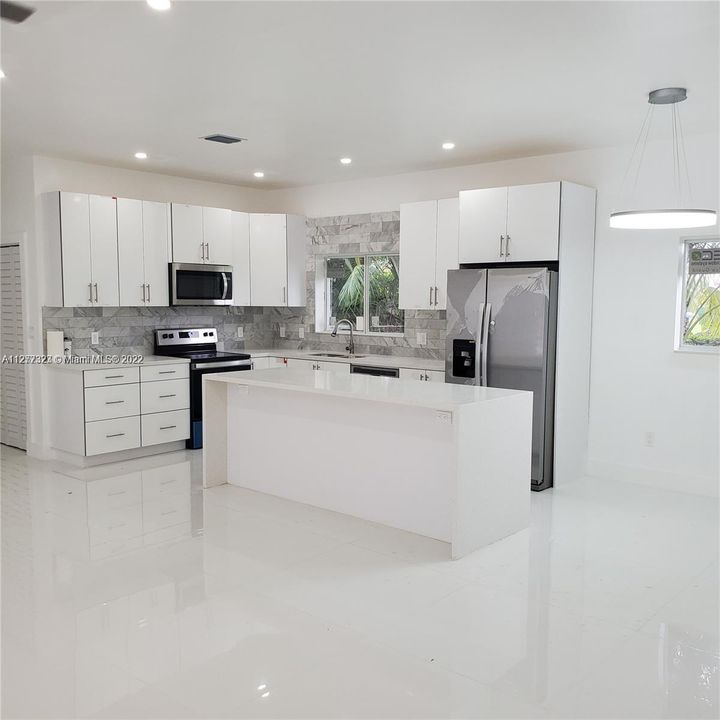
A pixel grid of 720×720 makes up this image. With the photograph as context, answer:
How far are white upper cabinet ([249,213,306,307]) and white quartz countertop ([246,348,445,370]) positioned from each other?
527 millimetres

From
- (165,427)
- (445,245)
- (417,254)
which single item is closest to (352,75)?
(445,245)

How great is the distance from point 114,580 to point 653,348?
4061mm

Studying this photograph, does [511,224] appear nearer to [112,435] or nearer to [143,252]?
[143,252]

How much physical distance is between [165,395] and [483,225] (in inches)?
124

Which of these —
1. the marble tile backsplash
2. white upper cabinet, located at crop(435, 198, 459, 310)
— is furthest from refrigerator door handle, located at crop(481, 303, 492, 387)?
the marble tile backsplash

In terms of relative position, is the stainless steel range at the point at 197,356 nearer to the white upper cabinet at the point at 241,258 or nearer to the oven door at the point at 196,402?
the oven door at the point at 196,402

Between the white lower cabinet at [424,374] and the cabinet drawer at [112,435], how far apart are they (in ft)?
7.69

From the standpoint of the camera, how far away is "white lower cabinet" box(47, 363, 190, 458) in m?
5.84

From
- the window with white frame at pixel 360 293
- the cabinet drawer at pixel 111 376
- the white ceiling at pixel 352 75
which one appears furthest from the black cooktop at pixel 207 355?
the white ceiling at pixel 352 75

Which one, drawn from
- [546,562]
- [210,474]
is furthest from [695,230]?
[210,474]

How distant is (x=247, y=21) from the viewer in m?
3.03

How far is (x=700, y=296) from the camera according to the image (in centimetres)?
519

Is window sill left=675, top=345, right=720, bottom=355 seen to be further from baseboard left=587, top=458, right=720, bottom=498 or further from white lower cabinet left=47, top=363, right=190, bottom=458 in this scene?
white lower cabinet left=47, top=363, right=190, bottom=458

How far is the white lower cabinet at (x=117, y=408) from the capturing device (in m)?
5.84
